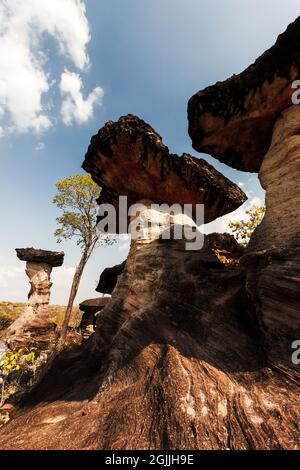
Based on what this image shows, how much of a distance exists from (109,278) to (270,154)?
15.2m

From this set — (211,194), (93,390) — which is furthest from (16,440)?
(211,194)

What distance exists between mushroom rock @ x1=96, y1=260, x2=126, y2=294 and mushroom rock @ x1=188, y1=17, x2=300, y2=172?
11741 millimetres

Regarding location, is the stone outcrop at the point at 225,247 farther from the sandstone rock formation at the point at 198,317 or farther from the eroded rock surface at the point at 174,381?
the eroded rock surface at the point at 174,381

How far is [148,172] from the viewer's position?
760 cm

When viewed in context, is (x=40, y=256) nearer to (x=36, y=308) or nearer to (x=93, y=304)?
(x=36, y=308)

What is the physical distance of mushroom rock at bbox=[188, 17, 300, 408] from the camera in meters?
3.72

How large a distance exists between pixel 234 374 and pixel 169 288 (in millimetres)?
2361

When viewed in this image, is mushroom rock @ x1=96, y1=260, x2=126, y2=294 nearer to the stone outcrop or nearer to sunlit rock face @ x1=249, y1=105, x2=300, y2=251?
the stone outcrop

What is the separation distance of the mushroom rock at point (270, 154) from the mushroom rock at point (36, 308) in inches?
594

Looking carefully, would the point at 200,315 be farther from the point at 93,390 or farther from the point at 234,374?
the point at 93,390

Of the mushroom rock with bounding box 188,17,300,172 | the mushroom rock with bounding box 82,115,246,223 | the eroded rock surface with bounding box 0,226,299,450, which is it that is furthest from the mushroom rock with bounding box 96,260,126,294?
the mushroom rock with bounding box 188,17,300,172

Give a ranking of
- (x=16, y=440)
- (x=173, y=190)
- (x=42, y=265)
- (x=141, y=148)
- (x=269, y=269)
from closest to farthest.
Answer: (x=16, y=440) < (x=269, y=269) < (x=141, y=148) < (x=173, y=190) < (x=42, y=265)

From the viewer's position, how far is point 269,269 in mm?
4172

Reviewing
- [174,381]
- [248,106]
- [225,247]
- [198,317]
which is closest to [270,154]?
[248,106]
